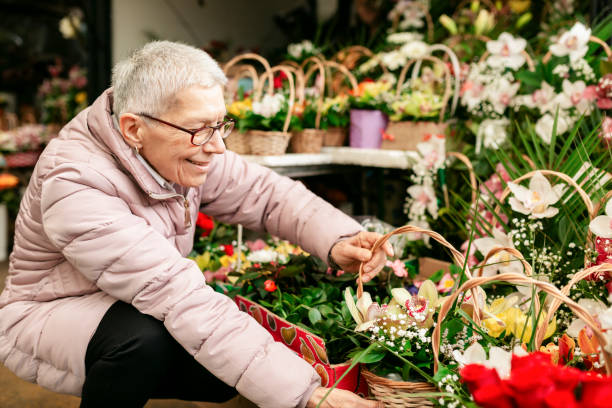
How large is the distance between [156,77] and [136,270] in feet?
1.46

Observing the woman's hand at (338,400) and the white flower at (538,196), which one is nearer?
the woman's hand at (338,400)

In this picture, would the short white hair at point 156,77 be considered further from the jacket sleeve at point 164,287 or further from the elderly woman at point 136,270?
the jacket sleeve at point 164,287

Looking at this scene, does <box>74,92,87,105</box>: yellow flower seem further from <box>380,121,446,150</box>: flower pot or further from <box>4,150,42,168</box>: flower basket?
<box>380,121,446,150</box>: flower pot

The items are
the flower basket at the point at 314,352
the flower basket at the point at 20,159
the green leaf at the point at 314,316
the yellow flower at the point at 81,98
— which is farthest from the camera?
the yellow flower at the point at 81,98

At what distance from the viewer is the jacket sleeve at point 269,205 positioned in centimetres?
161

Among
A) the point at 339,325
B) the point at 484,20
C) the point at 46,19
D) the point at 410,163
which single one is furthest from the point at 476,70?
the point at 46,19

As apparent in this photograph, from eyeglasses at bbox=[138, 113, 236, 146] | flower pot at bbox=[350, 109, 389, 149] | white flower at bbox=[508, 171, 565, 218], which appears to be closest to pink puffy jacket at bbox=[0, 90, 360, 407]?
eyeglasses at bbox=[138, 113, 236, 146]

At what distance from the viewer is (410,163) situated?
2.36 meters

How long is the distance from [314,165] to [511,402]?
188 centimetres

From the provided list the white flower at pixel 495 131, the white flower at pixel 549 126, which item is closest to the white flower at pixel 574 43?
the white flower at pixel 549 126

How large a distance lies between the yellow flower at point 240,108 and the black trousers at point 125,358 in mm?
1203

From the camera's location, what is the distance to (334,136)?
9.06 ft

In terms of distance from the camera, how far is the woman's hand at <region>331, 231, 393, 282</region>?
1470 mm

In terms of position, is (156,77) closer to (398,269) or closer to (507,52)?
(398,269)
